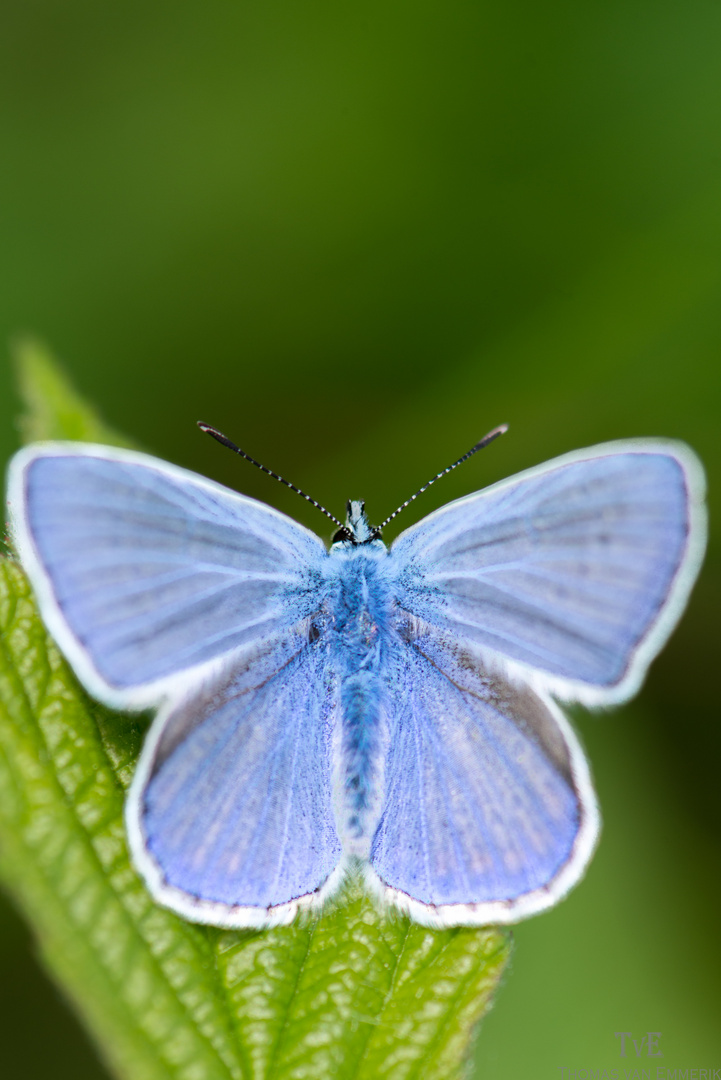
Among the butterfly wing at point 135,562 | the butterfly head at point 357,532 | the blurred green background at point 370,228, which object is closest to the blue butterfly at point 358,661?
the butterfly wing at point 135,562

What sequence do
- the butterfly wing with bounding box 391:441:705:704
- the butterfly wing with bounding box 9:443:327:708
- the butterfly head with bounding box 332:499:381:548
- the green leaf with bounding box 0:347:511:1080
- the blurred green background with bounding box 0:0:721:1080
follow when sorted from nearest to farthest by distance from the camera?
the green leaf with bounding box 0:347:511:1080, the butterfly wing with bounding box 9:443:327:708, the butterfly wing with bounding box 391:441:705:704, the butterfly head with bounding box 332:499:381:548, the blurred green background with bounding box 0:0:721:1080

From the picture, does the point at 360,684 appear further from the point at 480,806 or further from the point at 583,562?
the point at 583,562

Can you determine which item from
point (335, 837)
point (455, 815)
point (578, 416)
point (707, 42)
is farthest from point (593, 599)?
point (707, 42)

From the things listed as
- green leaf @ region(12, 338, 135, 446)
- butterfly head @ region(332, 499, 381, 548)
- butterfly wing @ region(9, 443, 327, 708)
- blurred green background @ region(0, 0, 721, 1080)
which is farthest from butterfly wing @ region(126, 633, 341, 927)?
blurred green background @ region(0, 0, 721, 1080)

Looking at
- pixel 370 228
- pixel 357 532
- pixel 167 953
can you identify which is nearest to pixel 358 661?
pixel 357 532

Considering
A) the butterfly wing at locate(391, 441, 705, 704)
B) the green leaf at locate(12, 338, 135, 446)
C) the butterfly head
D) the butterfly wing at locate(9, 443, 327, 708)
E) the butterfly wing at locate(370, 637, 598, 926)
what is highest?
the green leaf at locate(12, 338, 135, 446)

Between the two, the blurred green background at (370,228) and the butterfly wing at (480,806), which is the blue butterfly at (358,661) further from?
the blurred green background at (370,228)

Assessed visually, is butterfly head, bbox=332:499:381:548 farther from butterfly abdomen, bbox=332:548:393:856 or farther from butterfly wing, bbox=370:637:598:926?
butterfly wing, bbox=370:637:598:926

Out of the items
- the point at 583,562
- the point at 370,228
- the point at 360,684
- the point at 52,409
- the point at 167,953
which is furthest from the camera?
the point at 370,228

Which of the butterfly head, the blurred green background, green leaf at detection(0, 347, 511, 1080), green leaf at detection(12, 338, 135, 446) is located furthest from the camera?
the blurred green background
